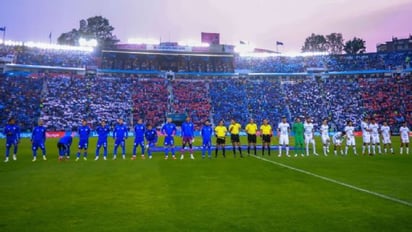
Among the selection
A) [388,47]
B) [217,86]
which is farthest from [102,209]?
[388,47]

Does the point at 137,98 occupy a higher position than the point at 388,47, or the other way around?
the point at 388,47

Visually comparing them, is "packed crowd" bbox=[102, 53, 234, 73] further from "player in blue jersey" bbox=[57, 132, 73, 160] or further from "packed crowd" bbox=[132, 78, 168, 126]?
"player in blue jersey" bbox=[57, 132, 73, 160]

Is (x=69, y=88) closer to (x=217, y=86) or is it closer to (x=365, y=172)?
(x=217, y=86)

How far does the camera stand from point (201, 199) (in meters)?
9.30

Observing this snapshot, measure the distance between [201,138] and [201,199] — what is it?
33429 millimetres

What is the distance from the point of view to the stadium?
781 centimetres

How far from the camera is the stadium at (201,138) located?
7.81 metres

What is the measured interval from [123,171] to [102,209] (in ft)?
22.0

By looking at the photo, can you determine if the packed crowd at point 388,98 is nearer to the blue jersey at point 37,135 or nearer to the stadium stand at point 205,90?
the stadium stand at point 205,90


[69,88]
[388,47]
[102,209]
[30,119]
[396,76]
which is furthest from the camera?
[388,47]

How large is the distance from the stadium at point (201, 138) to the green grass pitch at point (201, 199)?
0.04 m

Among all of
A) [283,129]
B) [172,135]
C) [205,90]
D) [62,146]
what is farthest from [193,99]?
[62,146]

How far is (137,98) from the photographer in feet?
191

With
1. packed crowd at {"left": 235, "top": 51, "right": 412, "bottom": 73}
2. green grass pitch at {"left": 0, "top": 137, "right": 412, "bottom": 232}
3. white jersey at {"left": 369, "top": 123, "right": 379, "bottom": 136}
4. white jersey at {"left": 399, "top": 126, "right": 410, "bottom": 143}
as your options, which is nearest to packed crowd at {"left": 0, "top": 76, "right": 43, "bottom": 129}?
green grass pitch at {"left": 0, "top": 137, "right": 412, "bottom": 232}
